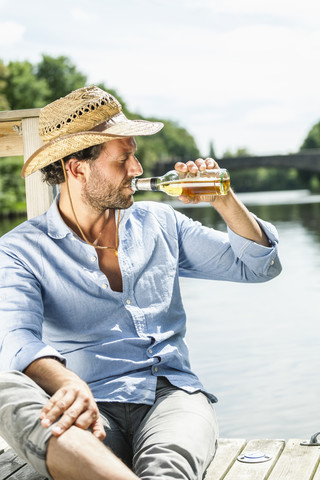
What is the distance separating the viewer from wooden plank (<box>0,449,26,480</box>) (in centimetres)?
238

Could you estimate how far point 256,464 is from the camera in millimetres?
2322

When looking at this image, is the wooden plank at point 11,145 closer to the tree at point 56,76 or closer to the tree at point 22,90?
the tree at point 22,90

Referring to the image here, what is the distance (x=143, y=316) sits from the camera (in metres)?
2.19

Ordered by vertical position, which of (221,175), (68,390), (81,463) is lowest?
(81,463)

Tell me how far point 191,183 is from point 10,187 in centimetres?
3553

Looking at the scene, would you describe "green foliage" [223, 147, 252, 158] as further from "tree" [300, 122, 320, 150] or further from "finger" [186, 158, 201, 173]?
"finger" [186, 158, 201, 173]

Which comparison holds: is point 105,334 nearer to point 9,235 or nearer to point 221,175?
point 9,235

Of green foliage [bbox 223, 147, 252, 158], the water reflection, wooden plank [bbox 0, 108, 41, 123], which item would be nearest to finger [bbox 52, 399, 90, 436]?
wooden plank [bbox 0, 108, 41, 123]

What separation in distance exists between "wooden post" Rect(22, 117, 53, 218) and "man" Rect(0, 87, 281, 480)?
289 mm

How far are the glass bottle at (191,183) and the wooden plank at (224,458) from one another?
0.76 metres

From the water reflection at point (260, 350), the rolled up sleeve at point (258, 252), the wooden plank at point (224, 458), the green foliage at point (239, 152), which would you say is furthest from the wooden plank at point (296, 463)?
the green foliage at point (239, 152)

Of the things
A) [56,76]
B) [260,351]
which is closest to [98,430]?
[260,351]

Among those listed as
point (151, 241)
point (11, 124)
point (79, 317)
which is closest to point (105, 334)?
point (79, 317)

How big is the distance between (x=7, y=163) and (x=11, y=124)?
113 feet
